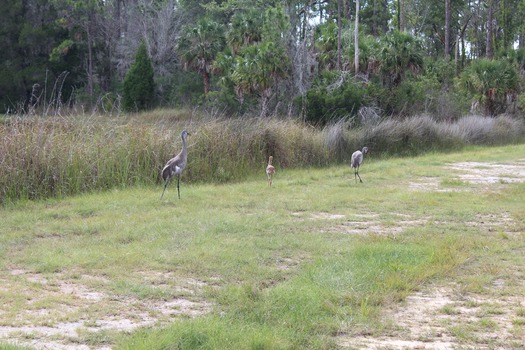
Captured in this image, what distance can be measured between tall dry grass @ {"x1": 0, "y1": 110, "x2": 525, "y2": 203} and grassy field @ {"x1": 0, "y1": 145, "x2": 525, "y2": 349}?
2.39ft

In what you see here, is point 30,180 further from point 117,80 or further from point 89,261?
point 117,80

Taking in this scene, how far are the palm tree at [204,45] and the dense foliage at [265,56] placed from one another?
2.5 inches

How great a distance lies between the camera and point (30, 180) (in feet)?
41.5

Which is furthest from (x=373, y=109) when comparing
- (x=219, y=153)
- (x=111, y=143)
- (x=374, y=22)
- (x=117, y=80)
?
(x=374, y=22)

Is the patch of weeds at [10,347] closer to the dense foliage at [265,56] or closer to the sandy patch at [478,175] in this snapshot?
the sandy patch at [478,175]

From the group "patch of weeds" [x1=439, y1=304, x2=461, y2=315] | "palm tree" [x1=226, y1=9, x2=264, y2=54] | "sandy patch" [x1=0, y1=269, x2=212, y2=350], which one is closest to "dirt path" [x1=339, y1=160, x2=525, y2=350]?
"patch of weeds" [x1=439, y1=304, x2=461, y2=315]

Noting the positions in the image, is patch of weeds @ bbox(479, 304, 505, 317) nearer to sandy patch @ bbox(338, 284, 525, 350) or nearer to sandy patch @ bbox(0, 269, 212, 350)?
sandy patch @ bbox(338, 284, 525, 350)

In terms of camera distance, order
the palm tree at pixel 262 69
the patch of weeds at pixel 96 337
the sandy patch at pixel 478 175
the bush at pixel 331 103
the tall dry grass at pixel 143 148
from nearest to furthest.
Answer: the patch of weeds at pixel 96 337 → the tall dry grass at pixel 143 148 → the sandy patch at pixel 478 175 → the bush at pixel 331 103 → the palm tree at pixel 262 69

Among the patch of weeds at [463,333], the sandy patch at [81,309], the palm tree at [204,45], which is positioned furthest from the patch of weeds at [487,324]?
the palm tree at [204,45]

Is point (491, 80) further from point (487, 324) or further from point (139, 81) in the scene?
point (487, 324)

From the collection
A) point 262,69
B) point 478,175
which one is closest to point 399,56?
point 262,69

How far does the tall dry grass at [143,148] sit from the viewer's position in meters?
12.8

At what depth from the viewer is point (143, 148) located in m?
14.8

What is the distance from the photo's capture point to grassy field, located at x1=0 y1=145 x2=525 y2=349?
539cm
